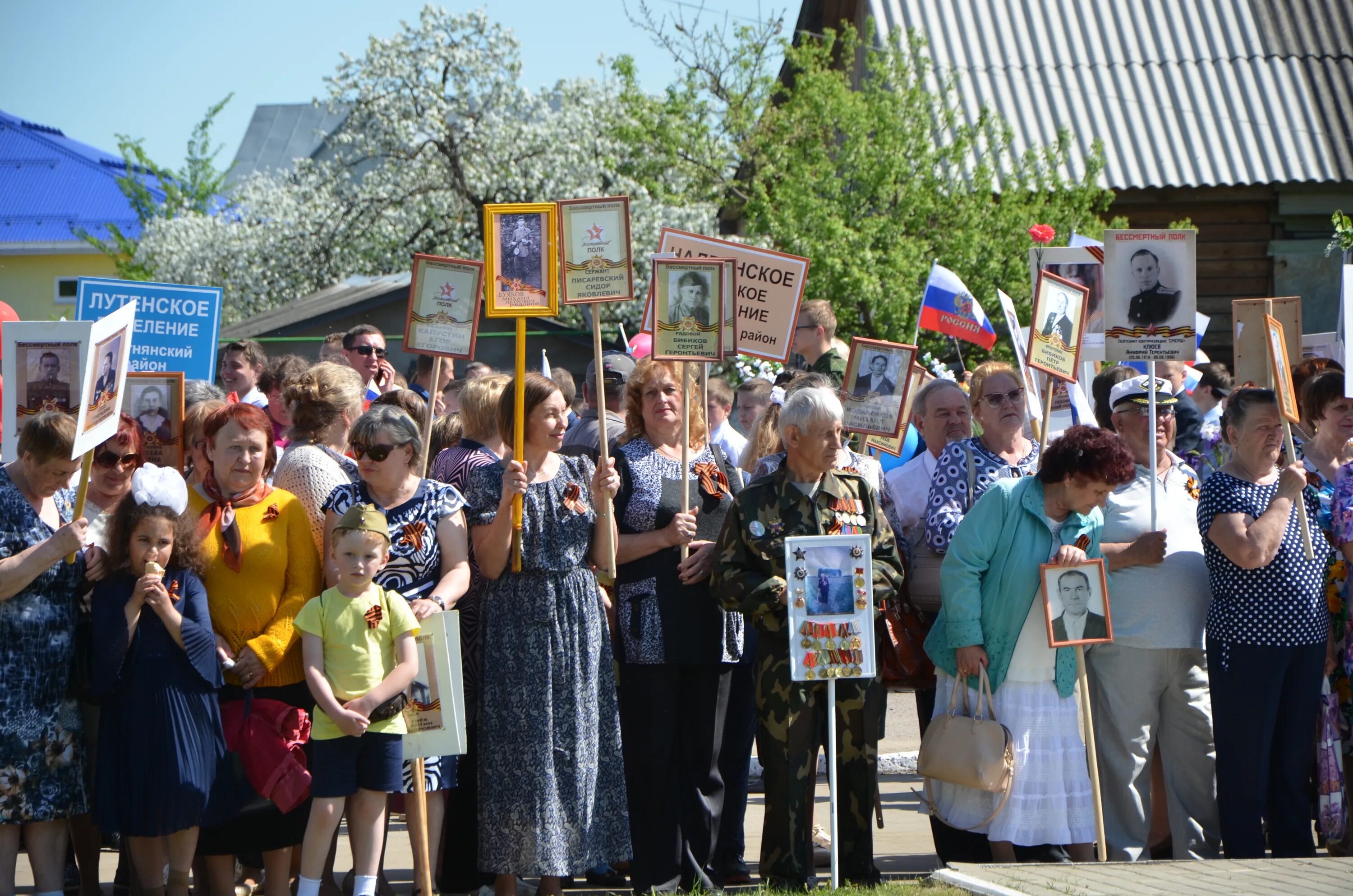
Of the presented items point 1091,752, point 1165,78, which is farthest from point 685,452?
point 1165,78

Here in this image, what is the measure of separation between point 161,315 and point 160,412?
1.33m

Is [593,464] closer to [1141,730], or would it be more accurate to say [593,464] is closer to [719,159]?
[1141,730]

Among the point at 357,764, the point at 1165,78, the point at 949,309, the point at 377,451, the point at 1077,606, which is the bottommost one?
the point at 357,764

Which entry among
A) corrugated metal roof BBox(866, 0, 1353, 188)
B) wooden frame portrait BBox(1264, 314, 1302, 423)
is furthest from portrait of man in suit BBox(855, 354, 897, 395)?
corrugated metal roof BBox(866, 0, 1353, 188)

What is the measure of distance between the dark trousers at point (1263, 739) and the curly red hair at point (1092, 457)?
92cm

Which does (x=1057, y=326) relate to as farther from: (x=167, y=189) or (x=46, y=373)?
(x=167, y=189)

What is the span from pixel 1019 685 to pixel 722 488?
140cm

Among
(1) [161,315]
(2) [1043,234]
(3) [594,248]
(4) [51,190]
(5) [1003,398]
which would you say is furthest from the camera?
(4) [51,190]

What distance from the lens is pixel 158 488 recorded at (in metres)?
4.86

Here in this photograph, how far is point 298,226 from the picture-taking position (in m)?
29.2

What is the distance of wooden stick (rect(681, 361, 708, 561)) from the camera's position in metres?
5.54

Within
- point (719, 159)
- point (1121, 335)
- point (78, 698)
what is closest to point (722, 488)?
point (1121, 335)

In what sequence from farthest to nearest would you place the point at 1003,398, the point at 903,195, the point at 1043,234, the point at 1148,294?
the point at 903,195 → the point at 1043,234 → the point at 1148,294 → the point at 1003,398

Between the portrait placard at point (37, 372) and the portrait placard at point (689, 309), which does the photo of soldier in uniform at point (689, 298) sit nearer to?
the portrait placard at point (689, 309)
